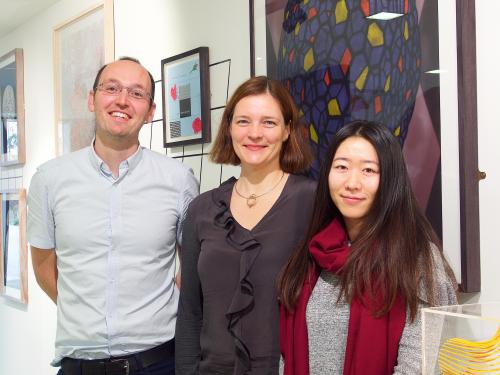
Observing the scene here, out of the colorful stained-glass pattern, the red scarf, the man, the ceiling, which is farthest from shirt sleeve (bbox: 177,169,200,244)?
the ceiling

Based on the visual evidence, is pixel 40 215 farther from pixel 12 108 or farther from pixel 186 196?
pixel 12 108

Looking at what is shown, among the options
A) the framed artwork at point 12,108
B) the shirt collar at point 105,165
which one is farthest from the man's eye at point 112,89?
the framed artwork at point 12,108

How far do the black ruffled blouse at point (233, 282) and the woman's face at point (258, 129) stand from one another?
4.1 inches

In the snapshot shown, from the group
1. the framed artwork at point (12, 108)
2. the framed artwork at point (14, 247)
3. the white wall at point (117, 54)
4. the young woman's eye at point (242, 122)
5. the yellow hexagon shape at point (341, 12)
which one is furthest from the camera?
the framed artwork at point (12, 108)

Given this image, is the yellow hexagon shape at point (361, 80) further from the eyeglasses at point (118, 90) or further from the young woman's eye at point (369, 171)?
the eyeglasses at point (118, 90)

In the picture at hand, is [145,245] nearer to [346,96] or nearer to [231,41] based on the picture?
[346,96]

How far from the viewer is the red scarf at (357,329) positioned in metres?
1.20

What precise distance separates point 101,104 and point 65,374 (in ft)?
2.52

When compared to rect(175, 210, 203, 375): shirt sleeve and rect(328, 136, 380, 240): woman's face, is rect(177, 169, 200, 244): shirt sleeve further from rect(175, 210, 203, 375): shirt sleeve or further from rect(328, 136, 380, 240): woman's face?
rect(328, 136, 380, 240): woman's face

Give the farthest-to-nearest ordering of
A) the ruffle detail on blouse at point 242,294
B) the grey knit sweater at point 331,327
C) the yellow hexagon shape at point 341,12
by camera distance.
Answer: the yellow hexagon shape at point 341,12 < the ruffle detail on blouse at point 242,294 < the grey knit sweater at point 331,327

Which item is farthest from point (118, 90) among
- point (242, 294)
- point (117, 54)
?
point (117, 54)

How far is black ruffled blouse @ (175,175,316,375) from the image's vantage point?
1450 millimetres

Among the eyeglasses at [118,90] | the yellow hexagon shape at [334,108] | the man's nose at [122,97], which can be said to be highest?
the eyeglasses at [118,90]

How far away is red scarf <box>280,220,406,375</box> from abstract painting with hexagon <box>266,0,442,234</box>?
0.29 metres
